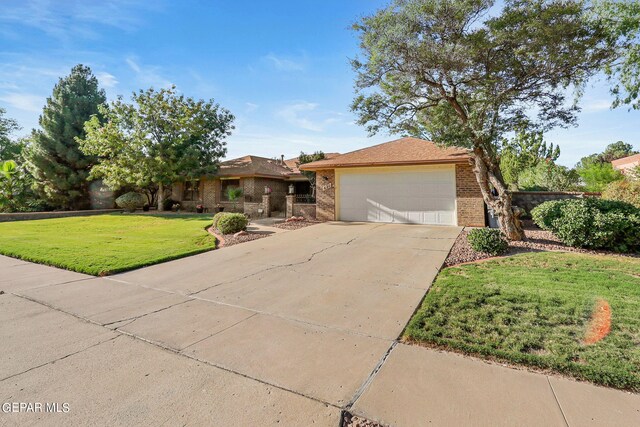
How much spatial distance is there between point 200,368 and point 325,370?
1241 mm

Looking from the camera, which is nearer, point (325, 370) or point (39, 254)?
point (325, 370)

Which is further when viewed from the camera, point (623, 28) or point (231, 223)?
point (231, 223)

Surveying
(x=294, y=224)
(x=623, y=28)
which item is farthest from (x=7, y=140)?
(x=623, y=28)

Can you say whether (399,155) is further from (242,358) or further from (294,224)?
(242,358)

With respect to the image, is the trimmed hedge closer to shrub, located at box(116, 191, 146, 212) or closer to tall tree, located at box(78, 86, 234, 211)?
tall tree, located at box(78, 86, 234, 211)

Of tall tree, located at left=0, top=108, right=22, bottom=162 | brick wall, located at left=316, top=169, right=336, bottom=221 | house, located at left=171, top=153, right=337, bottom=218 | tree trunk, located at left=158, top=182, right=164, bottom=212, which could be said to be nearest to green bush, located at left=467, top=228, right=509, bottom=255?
brick wall, located at left=316, top=169, right=336, bottom=221

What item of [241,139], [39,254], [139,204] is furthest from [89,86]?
[39,254]

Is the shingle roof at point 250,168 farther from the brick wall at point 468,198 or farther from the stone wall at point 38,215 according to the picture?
the brick wall at point 468,198

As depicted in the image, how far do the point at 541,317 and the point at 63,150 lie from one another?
29605mm

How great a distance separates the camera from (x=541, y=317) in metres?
3.64

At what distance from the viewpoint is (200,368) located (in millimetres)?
2799

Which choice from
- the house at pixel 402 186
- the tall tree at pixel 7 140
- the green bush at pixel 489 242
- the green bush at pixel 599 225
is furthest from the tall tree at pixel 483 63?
the tall tree at pixel 7 140

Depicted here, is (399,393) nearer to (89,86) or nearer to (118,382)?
(118,382)

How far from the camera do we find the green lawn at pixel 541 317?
274 centimetres
